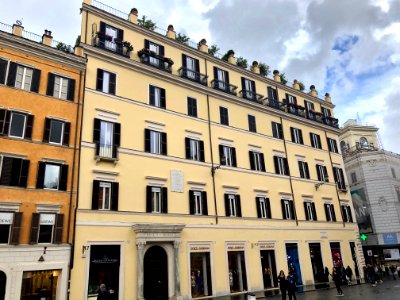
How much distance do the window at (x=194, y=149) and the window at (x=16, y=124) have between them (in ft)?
38.2

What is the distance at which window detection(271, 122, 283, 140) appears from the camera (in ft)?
116

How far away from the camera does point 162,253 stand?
24188 millimetres

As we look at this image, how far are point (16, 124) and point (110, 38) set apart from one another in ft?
32.8

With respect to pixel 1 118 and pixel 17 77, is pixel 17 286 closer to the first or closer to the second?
pixel 1 118

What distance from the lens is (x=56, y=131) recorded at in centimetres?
2206

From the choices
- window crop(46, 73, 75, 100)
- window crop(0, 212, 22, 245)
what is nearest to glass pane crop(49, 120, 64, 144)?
window crop(46, 73, 75, 100)

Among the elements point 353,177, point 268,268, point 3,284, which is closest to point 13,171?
point 3,284

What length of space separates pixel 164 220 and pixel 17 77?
13.4m

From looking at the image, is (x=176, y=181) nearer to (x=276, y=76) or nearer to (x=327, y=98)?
(x=276, y=76)

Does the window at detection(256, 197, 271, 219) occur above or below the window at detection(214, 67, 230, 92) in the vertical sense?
below

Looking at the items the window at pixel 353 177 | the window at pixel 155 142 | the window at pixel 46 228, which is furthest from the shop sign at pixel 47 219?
the window at pixel 353 177

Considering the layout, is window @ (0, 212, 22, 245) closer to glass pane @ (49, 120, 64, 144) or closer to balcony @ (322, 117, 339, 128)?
glass pane @ (49, 120, 64, 144)

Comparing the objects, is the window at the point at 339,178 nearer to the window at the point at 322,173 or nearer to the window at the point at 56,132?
Answer: the window at the point at 322,173

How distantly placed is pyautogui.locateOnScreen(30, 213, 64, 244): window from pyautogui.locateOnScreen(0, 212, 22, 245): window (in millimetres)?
757
